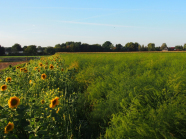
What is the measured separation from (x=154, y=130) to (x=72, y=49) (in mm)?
65296

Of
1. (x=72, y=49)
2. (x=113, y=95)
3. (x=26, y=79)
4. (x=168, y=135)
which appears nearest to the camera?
(x=168, y=135)

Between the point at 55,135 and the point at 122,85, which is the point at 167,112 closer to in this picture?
the point at 122,85

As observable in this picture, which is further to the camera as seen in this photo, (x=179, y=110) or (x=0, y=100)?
(x=0, y=100)

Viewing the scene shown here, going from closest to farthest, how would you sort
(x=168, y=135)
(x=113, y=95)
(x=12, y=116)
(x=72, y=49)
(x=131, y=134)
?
(x=12, y=116), (x=168, y=135), (x=131, y=134), (x=113, y=95), (x=72, y=49)

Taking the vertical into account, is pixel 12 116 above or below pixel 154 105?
above

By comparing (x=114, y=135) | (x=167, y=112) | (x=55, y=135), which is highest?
(x=167, y=112)

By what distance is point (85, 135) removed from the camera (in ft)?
9.62

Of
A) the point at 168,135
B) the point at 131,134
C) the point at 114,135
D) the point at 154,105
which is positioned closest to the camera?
the point at 168,135

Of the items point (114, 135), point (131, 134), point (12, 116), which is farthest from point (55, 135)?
point (131, 134)

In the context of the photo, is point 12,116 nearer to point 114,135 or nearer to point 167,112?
point 114,135

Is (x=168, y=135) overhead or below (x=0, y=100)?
below

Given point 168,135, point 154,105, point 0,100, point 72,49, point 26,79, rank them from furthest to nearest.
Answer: point 72,49 → point 26,79 → point 154,105 → point 0,100 → point 168,135

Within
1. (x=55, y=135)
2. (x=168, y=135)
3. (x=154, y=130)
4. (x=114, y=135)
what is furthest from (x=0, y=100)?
(x=168, y=135)

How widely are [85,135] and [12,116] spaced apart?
5.19 feet
